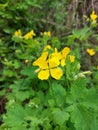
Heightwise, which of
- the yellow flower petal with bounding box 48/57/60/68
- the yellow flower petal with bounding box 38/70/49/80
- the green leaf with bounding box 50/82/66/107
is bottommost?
the green leaf with bounding box 50/82/66/107

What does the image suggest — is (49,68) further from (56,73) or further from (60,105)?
(60,105)

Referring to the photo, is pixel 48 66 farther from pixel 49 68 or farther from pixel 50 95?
pixel 50 95

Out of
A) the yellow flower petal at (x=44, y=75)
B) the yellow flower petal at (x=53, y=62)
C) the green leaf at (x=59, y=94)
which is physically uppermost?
the yellow flower petal at (x=53, y=62)

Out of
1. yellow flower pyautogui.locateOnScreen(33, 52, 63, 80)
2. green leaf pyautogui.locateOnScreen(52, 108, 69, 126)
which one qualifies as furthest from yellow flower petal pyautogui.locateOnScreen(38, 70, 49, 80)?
green leaf pyautogui.locateOnScreen(52, 108, 69, 126)

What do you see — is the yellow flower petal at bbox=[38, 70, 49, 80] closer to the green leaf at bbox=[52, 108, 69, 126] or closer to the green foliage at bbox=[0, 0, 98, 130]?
the green foliage at bbox=[0, 0, 98, 130]

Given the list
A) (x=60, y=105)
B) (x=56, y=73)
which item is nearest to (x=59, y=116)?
(x=60, y=105)

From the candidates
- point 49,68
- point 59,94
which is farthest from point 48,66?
point 59,94

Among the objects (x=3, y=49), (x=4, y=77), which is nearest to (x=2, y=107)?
(x=4, y=77)

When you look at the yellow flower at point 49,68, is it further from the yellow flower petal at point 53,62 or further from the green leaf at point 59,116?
the green leaf at point 59,116

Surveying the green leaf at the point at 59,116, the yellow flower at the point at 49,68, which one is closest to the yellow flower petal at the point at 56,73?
the yellow flower at the point at 49,68

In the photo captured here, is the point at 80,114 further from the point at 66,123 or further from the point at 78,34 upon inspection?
the point at 78,34

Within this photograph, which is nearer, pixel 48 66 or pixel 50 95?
pixel 48 66

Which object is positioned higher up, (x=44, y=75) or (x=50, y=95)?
(x=44, y=75)
